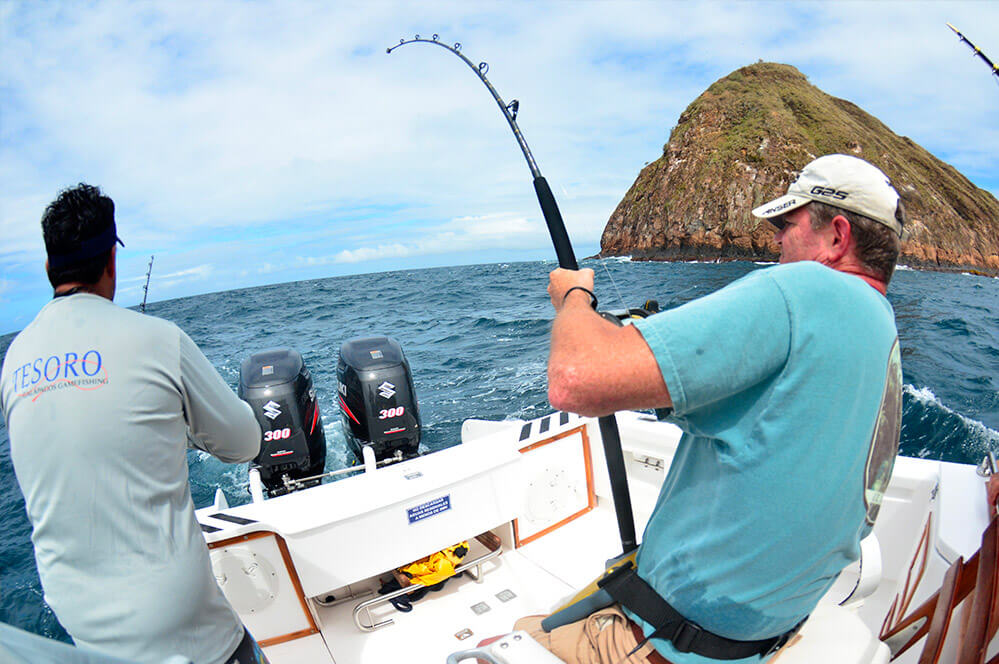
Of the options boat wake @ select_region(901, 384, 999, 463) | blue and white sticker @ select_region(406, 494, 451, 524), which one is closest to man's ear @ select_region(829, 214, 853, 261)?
blue and white sticker @ select_region(406, 494, 451, 524)

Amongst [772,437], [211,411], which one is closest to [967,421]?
[772,437]

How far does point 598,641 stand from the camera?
46.1 inches

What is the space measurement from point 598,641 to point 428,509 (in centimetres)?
171

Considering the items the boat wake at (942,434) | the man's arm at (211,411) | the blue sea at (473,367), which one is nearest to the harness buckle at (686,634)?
the man's arm at (211,411)

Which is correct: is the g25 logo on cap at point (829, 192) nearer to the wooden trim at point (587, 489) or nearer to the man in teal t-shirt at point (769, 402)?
the man in teal t-shirt at point (769, 402)

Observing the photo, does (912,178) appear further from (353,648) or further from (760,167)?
(353,648)

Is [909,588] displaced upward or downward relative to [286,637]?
upward

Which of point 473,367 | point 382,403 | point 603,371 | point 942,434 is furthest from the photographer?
point 473,367

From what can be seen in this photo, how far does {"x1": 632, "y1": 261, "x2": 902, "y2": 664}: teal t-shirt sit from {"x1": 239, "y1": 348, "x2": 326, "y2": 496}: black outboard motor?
3.30 meters

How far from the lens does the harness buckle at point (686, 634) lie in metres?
1.03

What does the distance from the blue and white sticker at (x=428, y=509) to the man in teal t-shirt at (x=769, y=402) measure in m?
1.76

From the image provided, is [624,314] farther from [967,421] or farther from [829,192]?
[967,421]

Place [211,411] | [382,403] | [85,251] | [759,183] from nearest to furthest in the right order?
[85,251]
[211,411]
[382,403]
[759,183]

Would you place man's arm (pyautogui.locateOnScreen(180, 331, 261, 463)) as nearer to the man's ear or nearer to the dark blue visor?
the dark blue visor
